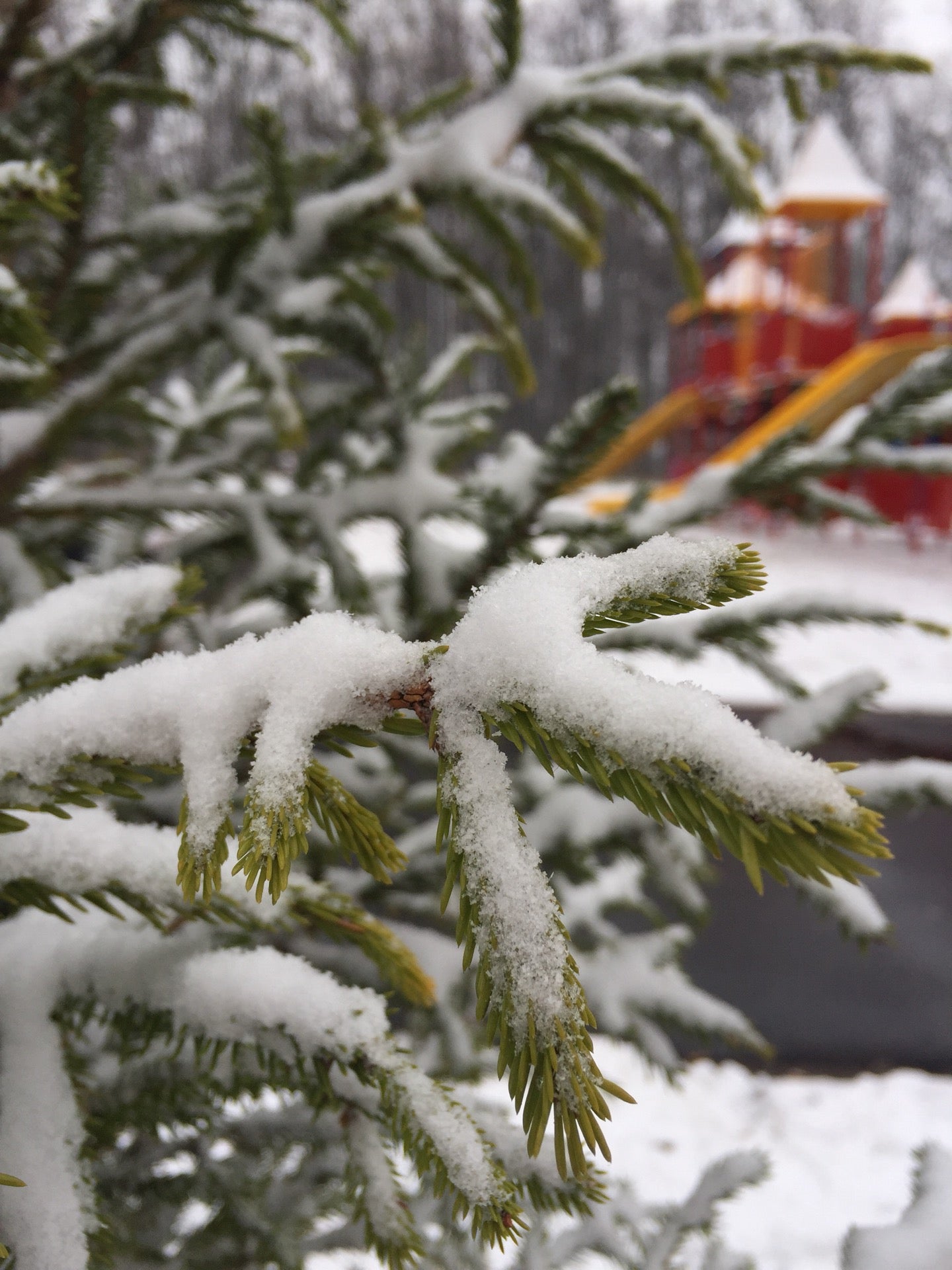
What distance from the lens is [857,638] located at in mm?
4844

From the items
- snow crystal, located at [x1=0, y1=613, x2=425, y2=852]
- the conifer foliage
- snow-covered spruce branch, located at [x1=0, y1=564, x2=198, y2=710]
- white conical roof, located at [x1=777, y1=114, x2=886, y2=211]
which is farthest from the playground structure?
snow crystal, located at [x1=0, y1=613, x2=425, y2=852]

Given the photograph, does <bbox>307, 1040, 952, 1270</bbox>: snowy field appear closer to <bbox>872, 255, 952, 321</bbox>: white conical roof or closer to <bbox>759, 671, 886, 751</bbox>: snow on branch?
<bbox>759, 671, 886, 751</bbox>: snow on branch

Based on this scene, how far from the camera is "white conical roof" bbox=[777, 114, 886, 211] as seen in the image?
32.0 ft

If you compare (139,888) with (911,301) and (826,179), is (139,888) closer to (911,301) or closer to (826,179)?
(826,179)

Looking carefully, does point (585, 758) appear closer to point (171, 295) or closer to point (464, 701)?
point (464, 701)

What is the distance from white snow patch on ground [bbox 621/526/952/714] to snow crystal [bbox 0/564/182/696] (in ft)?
2.57

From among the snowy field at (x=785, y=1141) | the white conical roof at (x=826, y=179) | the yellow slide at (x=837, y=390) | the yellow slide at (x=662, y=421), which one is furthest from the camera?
the yellow slide at (x=662, y=421)

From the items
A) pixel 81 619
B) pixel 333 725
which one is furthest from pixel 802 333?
pixel 333 725

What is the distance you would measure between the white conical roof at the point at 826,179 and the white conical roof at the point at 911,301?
5.18 feet

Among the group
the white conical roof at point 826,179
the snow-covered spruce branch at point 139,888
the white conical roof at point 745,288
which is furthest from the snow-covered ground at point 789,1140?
the white conical roof at point 745,288

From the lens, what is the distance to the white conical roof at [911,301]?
10.9 m

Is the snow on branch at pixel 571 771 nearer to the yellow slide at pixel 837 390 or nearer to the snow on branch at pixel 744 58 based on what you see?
the snow on branch at pixel 744 58

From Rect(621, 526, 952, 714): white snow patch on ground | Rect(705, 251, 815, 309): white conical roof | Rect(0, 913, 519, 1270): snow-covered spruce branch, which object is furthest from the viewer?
Rect(705, 251, 815, 309): white conical roof

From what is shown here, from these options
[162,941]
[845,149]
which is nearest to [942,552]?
[845,149]
